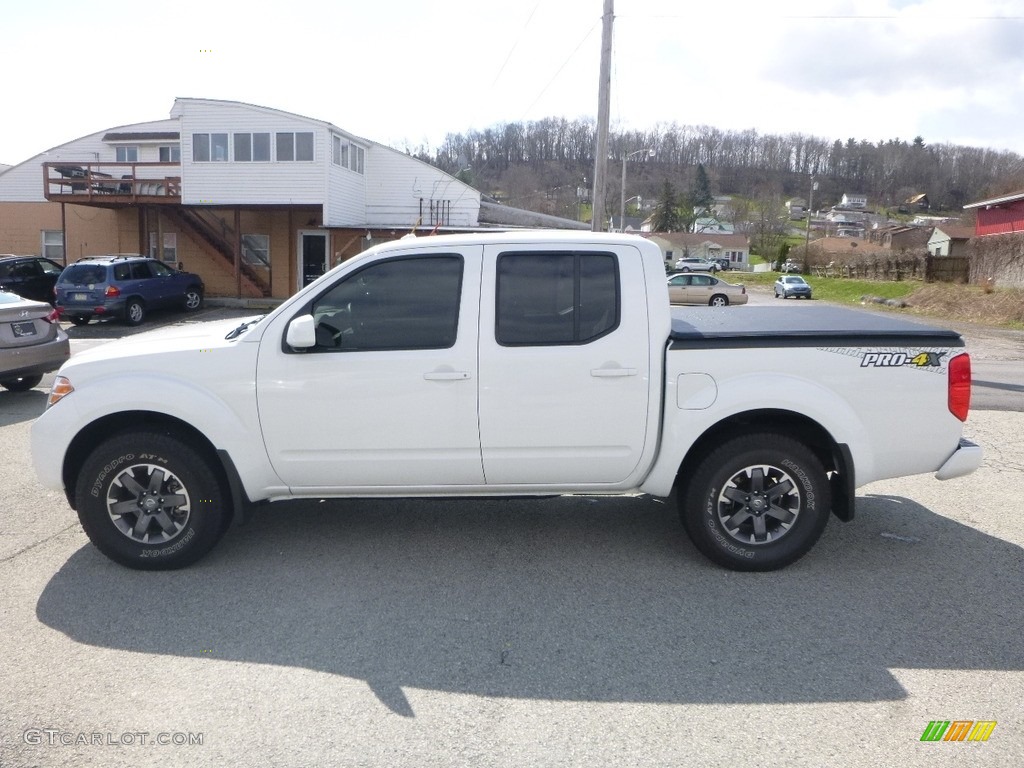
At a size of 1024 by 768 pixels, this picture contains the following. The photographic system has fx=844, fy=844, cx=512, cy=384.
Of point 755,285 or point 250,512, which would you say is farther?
point 755,285

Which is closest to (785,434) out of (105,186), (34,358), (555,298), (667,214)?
(555,298)

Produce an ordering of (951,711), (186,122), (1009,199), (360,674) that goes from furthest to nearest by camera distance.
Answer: (1009,199)
(186,122)
(360,674)
(951,711)

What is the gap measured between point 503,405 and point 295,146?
26.3 metres

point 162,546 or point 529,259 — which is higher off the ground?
point 529,259

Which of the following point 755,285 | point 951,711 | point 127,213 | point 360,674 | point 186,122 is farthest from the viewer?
point 755,285

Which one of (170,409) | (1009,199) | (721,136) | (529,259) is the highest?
(721,136)

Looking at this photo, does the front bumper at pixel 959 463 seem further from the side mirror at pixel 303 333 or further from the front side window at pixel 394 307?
the side mirror at pixel 303 333

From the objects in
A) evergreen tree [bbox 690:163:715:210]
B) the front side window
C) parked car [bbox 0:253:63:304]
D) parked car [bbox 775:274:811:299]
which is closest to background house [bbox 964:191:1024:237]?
parked car [bbox 775:274:811:299]

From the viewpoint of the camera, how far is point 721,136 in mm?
144875

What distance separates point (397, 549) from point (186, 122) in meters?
27.6

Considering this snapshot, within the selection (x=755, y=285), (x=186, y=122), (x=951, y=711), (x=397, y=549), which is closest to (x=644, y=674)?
(x=951, y=711)

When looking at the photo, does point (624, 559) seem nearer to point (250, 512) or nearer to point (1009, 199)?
point (250, 512)

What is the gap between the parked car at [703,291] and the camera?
36219 mm

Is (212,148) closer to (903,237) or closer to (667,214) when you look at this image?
(903,237)
